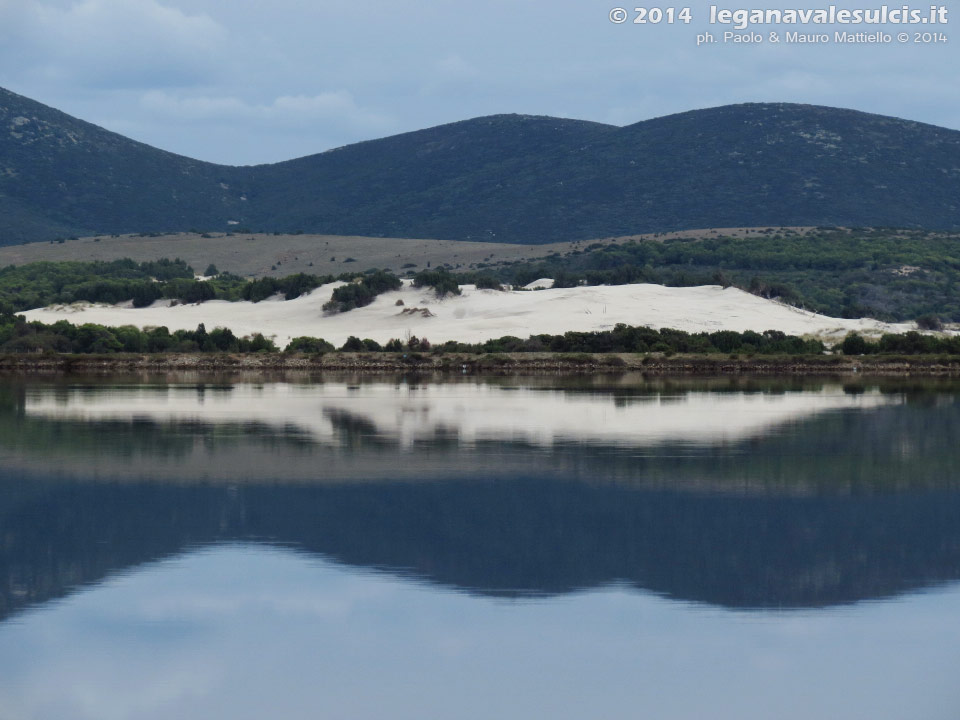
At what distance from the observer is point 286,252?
156 metres

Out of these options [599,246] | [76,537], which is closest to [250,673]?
[76,537]

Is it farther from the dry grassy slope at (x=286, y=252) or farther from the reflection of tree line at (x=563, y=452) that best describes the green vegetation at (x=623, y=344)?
the dry grassy slope at (x=286, y=252)

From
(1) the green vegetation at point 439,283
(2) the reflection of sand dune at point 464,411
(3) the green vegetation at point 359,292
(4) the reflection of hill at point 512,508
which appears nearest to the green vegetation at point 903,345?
(2) the reflection of sand dune at point 464,411

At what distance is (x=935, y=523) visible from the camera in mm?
19234

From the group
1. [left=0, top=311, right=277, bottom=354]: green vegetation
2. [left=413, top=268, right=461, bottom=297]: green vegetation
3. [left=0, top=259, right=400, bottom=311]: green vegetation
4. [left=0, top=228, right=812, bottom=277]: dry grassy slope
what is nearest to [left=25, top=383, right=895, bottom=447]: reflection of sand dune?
[left=0, top=311, right=277, bottom=354]: green vegetation

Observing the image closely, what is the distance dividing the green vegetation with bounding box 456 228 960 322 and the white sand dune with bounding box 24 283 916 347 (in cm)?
650

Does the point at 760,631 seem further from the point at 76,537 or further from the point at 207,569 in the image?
the point at 76,537

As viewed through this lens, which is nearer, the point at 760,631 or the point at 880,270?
the point at 760,631

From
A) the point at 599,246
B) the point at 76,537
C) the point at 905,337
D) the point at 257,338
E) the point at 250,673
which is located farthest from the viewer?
the point at 599,246

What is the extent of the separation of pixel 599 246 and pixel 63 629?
436 feet

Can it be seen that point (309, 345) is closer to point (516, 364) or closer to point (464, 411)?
point (516, 364)

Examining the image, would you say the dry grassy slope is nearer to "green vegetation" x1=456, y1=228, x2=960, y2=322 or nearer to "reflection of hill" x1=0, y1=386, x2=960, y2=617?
"green vegetation" x1=456, y1=228, x2=960, y2=322

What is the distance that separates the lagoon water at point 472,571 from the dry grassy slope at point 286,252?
115 m

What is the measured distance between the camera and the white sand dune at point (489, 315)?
8756 centimetres
